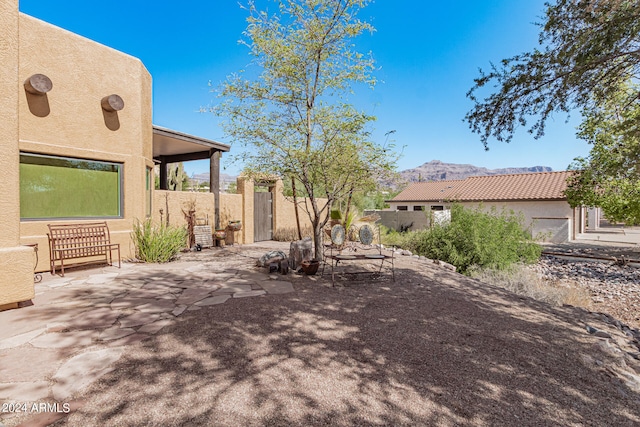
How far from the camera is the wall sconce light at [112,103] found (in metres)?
6.85

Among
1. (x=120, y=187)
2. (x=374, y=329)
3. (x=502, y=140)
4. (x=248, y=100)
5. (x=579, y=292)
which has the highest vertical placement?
(x=248, y=100)

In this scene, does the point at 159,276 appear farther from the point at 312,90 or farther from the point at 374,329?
the point at 312,90

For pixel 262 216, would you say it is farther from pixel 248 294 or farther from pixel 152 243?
pixel 248 294

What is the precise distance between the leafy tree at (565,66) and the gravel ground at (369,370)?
361cm

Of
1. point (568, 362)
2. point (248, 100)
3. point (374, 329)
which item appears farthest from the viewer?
point (248, 100)

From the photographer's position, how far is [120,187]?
7430mm

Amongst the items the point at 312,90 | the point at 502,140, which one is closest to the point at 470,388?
the point at 502,140

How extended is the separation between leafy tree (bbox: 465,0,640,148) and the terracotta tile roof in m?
11.3

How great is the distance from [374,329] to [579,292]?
6142mm

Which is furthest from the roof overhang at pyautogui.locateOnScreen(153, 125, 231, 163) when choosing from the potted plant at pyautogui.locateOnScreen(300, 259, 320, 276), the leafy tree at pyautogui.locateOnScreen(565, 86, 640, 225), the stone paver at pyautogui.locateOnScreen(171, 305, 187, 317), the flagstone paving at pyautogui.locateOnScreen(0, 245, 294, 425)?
the leafy tree at pyautogui.locateOnScreen(565, 86, 640, 225)

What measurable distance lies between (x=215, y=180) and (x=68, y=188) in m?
4.78

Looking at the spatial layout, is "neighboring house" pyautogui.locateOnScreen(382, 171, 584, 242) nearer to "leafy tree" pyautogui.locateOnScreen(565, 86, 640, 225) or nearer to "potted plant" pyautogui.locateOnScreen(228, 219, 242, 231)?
"leafy tree" pyautogui.locateOnScreen(565, 86, 640, 225)

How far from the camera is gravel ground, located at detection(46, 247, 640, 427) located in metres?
2.26

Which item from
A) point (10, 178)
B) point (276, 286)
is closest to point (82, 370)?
point (10, 178)
